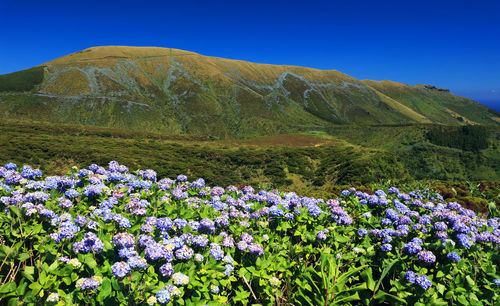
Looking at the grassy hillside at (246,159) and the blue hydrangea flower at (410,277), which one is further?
the grassy hillside at (246,159)

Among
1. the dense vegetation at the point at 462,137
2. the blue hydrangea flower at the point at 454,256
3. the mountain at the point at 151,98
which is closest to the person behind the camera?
the blue hydrangea flower at the point at 454,256

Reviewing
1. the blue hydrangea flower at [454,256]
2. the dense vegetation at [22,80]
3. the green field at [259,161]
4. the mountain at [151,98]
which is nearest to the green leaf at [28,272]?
the blue hydrangea flower at [454,256]

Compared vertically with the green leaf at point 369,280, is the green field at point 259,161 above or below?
below

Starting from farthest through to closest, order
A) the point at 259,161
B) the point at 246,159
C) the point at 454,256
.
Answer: the point at 246,159 → the point at 259,161 → the point at 454,256

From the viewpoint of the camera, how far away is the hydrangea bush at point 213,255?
260 cm

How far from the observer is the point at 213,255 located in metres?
2.98

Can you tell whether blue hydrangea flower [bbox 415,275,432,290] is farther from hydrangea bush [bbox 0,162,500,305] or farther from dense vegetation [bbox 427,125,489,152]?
dense vegetation [bbox 427,125,489,152]

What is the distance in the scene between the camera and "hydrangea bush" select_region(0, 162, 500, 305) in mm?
2596

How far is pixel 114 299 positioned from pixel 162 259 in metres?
0.56

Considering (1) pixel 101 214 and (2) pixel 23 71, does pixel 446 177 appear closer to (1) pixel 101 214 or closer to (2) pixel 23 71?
(1) pixel 101 214

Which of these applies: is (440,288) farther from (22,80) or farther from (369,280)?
(22,80)

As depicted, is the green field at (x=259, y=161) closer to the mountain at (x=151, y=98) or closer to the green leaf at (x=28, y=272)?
the green leaf at (x=28, y=272)

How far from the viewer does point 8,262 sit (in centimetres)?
273

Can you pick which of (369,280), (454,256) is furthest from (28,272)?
(454,256)
